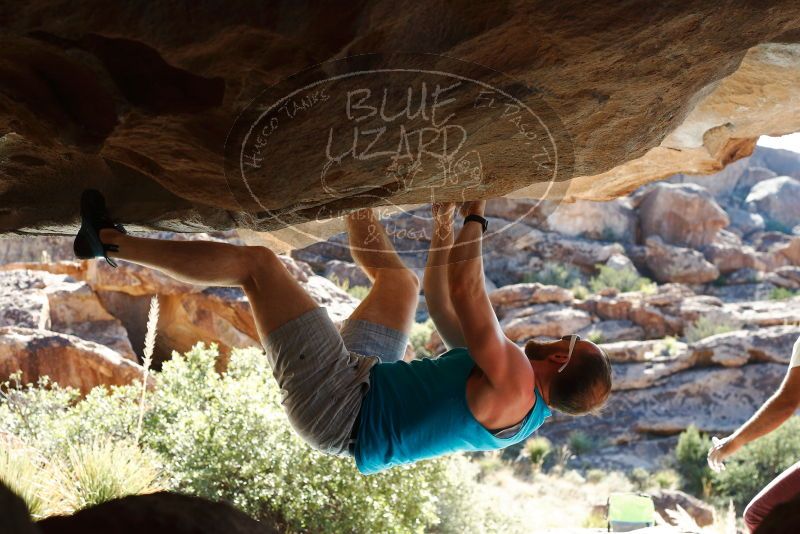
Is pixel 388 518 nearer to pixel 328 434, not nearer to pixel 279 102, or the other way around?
pixel 328 434

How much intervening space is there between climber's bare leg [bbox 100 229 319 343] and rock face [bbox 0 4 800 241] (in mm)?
188

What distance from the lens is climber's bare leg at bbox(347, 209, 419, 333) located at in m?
3.29

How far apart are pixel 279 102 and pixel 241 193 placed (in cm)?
55

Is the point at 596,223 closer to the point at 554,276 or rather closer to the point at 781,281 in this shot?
the point at 554,276

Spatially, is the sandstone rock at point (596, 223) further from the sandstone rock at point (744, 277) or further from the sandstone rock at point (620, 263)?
the sandstone rock at point (744, 277)

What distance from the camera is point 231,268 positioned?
2812 mm

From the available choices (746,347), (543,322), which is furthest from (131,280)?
(746,347)

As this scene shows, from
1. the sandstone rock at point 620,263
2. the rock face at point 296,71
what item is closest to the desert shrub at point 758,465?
the sandstone rock at point 620,263

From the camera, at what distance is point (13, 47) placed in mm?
1841

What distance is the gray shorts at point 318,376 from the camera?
289 centimetres

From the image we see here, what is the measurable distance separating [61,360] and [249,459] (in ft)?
13.4

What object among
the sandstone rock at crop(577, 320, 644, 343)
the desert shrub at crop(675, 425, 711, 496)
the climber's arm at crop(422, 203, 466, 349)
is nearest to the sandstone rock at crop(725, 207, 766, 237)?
the sandstone rock at crop(577, 320, 644, 343)

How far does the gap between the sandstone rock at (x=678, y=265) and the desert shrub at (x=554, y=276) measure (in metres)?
2.65

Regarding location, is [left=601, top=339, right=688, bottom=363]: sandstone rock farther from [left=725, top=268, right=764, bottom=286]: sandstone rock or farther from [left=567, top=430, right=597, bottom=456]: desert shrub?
[left=725, top=268, right=764, bottom=286]: sandstone rock
